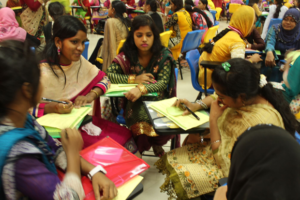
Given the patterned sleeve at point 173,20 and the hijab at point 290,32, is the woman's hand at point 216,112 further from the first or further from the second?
the patterned sleeve at point 173,20

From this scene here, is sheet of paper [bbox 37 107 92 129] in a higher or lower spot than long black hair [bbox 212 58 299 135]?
lower

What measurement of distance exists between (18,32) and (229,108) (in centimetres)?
292

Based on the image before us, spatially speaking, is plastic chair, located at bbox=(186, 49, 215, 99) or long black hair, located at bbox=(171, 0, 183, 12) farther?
long black hair, located at bbox=(171, 0, 183, 12)

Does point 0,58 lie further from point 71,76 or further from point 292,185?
point 71,76

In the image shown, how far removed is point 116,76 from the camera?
1.85 m

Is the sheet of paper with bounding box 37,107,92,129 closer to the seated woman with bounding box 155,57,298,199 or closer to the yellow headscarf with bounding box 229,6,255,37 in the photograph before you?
the seated woman with bounding box 155,57,298,199

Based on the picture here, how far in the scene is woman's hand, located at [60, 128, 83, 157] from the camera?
2.99ft

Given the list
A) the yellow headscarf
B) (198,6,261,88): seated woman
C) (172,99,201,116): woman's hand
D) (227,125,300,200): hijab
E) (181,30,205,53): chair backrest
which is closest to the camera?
(227,125,300,200): hijab

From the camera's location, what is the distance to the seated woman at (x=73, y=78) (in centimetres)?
144

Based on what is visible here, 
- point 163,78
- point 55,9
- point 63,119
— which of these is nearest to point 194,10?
point 55,9

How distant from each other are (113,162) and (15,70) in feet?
1.95

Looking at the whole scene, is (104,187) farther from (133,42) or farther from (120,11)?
(120,11)

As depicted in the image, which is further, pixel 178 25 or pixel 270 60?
pixel 178 25

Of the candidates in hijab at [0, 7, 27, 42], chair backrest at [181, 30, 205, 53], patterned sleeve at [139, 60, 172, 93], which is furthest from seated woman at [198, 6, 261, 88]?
hijab at [0, 7, 27, 42]
